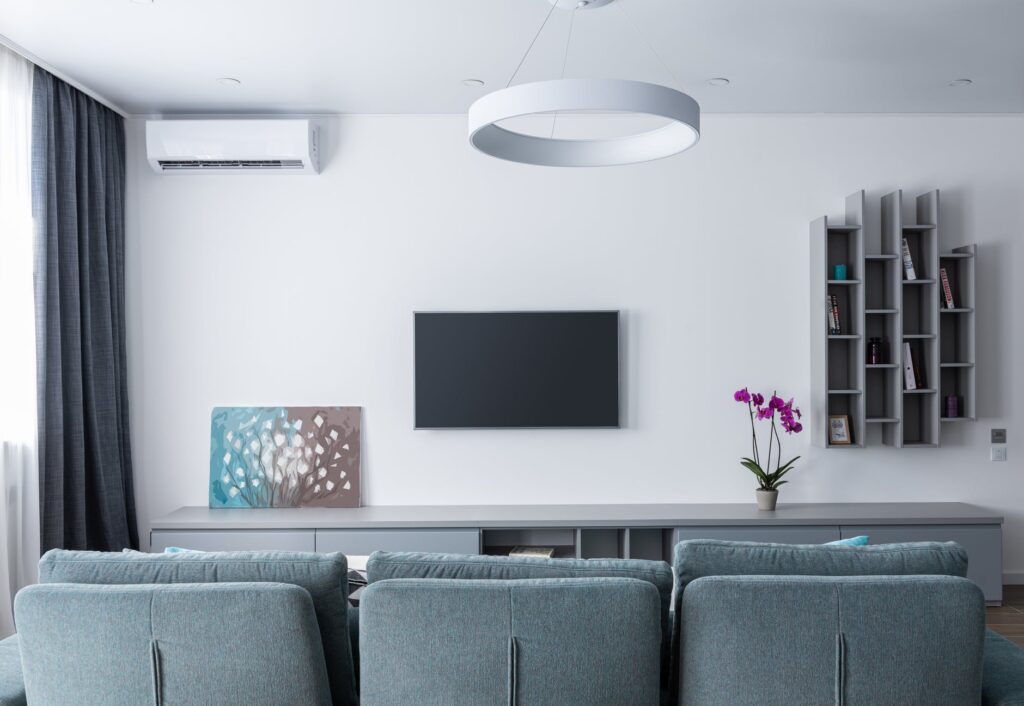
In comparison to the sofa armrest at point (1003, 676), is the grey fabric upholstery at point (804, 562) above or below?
above

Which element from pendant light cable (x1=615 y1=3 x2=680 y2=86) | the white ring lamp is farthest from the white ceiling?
the white ring lamp

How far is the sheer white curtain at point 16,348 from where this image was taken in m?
3.64

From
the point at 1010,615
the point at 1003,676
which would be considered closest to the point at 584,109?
the point at 1003,676

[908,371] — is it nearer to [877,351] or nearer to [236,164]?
[877,351]

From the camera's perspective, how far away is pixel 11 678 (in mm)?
2121

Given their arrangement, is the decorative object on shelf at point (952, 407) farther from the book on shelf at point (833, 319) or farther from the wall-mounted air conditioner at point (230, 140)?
the wall-mounted air conditioner at point (230, 140)

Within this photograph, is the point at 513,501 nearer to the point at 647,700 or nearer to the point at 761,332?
the point at 761,332

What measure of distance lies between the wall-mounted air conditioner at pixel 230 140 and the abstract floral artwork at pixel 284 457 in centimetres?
141

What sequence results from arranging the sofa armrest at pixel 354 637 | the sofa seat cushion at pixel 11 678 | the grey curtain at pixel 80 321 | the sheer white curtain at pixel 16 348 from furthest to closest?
the grey curtain at pixel 80 321
the sheer white curtain at pixel 16 348
the sofa armrest at pixel 354 637
the sofa seat cushion at pixel 11 678

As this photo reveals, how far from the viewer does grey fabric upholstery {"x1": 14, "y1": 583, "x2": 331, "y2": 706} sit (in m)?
1.95

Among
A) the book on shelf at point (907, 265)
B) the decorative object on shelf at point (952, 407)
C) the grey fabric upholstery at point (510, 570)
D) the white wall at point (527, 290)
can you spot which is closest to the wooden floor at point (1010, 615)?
the white wall at point (527, 290)

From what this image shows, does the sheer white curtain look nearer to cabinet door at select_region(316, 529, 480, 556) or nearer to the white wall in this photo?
the white wall

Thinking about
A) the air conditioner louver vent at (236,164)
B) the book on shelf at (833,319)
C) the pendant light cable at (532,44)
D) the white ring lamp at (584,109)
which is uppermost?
the pendant light cable at (532,44)

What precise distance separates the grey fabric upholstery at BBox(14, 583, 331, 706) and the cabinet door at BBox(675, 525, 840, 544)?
268 centimetres
